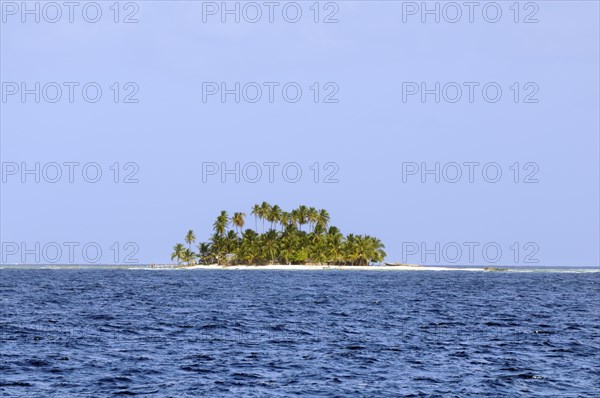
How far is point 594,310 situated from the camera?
76875 millimetres

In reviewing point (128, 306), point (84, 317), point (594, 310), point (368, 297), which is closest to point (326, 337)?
point (84, 317)

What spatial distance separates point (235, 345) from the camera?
46.4 m

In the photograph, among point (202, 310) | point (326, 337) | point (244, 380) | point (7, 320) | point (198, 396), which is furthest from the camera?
point (202, 310)

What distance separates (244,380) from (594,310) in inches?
2056

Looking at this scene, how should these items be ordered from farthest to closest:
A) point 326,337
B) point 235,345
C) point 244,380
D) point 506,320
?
point 506,320 < point 326,337 < point 235,345 < point 244,380

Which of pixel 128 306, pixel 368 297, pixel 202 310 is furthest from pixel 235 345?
pixel 368 297

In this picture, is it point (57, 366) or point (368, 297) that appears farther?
point (368, 297)

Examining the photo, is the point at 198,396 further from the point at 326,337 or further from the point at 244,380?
the point at 326,337

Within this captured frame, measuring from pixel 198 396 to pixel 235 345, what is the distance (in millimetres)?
14612

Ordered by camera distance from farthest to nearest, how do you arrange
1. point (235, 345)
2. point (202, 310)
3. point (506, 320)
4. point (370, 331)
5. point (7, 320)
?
1. point (202, 310)
2. point (506, 320)
3. point (7, 320)
4. point (370, 331)
5. point (235, 345)

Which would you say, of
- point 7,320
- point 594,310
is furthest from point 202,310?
point 594,310

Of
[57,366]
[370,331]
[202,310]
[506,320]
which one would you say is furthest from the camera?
[202,310]

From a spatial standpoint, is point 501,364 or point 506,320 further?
point 506,320

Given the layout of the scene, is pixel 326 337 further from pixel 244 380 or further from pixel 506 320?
pixel 506 320
